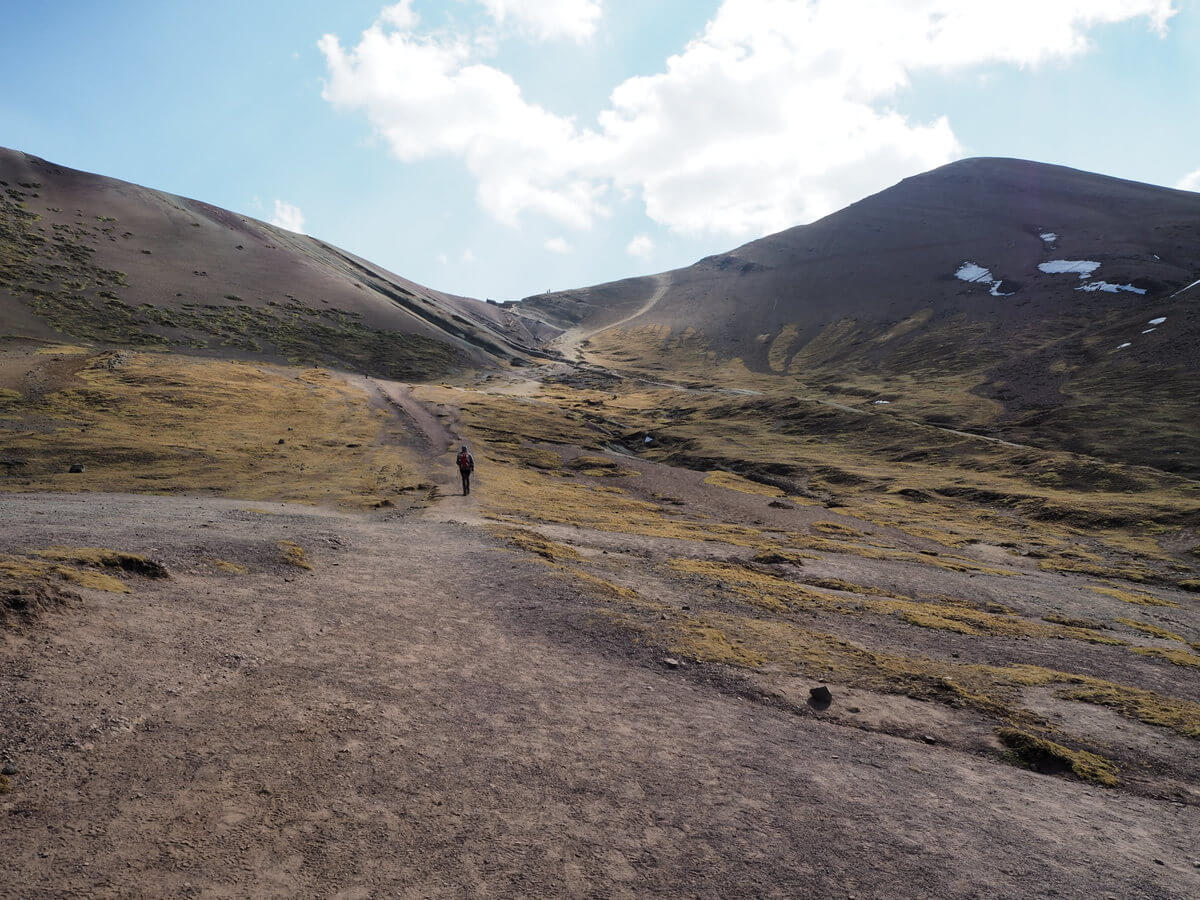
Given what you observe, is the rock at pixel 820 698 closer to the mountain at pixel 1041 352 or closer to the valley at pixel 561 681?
the valley at pixel 561 681

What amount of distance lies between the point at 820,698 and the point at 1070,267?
216200mm

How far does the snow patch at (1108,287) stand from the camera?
155 metres

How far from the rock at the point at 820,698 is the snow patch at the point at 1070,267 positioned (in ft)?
678

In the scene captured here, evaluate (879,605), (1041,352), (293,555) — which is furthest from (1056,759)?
(1041,352)

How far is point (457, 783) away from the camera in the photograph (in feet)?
33.2

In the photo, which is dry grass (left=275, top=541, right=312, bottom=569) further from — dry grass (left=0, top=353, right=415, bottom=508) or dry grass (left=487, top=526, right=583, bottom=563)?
dry grass (left=0, top=353, right=415, bottom=508)

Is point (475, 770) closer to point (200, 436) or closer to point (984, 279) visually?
point (200, 436)

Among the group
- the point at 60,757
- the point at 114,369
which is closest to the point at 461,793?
the point at 60,757

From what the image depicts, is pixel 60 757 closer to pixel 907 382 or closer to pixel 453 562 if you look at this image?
pixel 453 562

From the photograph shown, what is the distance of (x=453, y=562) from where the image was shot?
25.6 metres

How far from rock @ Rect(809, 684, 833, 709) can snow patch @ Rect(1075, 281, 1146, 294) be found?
191 meters

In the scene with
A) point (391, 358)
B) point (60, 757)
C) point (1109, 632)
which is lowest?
point (1109, 632)

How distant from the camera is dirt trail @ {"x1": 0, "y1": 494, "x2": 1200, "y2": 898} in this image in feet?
26.4

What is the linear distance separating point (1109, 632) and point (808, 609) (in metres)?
14.4
